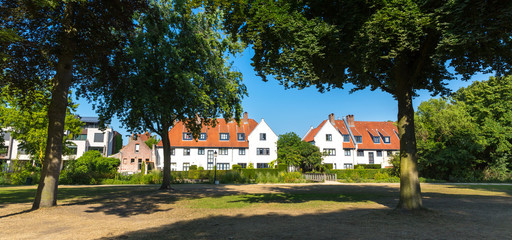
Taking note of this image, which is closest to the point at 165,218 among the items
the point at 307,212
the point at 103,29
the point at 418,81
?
the point at 307,212

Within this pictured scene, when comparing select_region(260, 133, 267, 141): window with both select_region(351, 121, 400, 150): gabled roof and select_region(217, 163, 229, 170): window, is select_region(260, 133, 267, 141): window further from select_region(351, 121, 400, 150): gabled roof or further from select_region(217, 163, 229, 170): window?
select_region(351, 121, 400, 150): gabled roof

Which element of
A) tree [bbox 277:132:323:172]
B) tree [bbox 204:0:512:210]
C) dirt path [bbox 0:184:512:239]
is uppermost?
tree [bbox 204:0:512:210]

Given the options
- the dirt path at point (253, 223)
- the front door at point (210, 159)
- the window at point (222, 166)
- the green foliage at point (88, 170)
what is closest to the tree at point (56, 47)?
the dirt path at point (253, 223)

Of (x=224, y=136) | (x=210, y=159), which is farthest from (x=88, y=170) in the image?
(x=224, y=136)

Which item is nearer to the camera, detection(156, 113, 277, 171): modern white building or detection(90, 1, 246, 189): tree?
detection(90, 1, 246, 189): tree

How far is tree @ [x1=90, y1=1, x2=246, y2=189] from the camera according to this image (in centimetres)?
1741

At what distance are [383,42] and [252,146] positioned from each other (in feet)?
142

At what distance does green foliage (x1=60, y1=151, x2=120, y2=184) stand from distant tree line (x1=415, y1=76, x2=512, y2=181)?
3808cm

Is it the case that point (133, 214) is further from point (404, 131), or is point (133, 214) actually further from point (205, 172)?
point (205, 172)

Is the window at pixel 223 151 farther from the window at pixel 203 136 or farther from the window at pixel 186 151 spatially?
the window at pixel 186 151

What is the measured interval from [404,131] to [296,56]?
509 cm

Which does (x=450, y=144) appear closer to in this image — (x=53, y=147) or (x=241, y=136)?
(x=241, y=136)

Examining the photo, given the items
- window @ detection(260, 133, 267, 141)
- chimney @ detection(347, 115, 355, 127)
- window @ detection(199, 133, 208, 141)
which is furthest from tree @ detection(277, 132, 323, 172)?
chimney @ detection(347, 115, 355, 127)

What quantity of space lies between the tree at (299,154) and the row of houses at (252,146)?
305 cm
